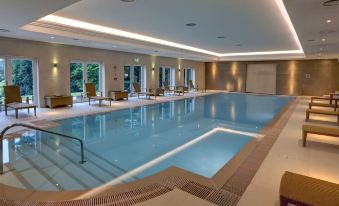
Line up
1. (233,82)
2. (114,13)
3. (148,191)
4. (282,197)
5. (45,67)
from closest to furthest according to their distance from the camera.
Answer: (282,197), (148,191), (114,13), (45,67), (233,82)

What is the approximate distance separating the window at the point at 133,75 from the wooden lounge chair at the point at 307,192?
12.6 meters

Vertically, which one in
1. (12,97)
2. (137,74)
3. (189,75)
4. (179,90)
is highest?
(189,75)

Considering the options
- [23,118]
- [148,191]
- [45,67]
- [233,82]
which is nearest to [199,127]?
[148,191]

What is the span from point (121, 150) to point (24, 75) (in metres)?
7.34

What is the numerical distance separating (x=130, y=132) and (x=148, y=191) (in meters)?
3.47

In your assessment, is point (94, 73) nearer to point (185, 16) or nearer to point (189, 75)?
point (185, 16)

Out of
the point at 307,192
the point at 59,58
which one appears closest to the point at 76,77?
the point at 59,58

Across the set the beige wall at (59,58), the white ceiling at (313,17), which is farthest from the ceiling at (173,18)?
the beige wall at (59,58)

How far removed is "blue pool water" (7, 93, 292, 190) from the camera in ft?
11.7

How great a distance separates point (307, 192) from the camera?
7.39 feet

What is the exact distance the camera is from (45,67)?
32.5 feet

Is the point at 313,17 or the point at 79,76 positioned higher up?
the point at 313,17

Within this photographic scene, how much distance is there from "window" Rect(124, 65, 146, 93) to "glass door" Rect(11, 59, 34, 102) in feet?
17.5

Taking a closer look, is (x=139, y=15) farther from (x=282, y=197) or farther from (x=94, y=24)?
(x=282, y=197)
